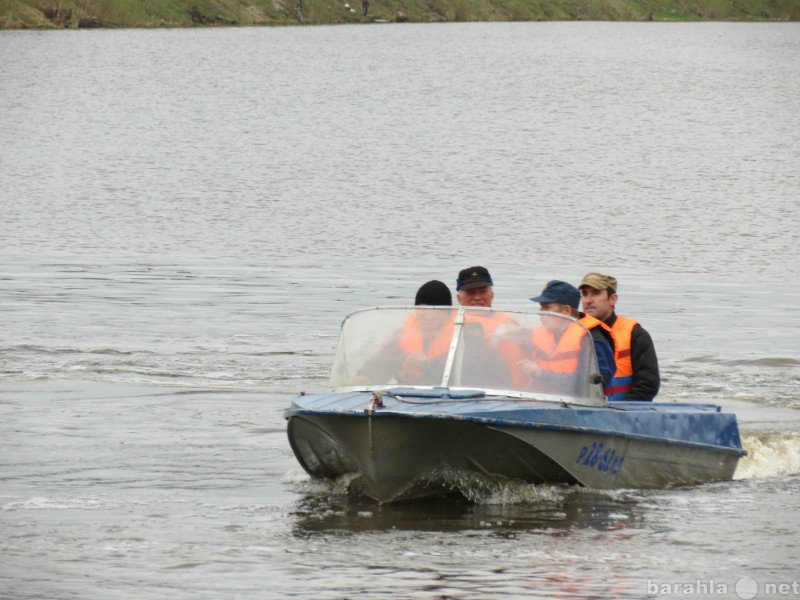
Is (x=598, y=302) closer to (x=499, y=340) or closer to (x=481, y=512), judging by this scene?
(x=499, y=340)

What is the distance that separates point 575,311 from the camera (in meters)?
11.6

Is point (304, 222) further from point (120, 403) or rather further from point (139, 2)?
point (139, 2)

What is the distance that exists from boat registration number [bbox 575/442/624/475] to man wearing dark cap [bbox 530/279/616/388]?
53cm

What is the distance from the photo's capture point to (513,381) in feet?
35.9

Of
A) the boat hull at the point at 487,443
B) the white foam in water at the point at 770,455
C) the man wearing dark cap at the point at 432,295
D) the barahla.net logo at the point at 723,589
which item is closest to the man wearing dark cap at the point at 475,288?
the man wearing dark cap at the point at 432,295

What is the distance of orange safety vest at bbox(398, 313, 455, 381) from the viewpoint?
11016 millimetres

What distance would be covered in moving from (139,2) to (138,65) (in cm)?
2930

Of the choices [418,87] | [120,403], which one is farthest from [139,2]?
[120,403]

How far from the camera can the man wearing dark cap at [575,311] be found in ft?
37.5

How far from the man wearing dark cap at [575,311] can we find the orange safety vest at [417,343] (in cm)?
69

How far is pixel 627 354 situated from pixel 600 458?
1.32 metres

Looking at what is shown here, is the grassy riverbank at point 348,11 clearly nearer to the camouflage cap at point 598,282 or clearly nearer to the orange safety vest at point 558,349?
the camouflage cap at point 598,282

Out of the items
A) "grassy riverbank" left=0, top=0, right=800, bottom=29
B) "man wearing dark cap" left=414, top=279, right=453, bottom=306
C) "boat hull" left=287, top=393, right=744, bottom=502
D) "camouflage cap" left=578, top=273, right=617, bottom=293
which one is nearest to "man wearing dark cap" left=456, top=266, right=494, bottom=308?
"man wearing dark cap" left=414, top=279, right=453, bottom=306

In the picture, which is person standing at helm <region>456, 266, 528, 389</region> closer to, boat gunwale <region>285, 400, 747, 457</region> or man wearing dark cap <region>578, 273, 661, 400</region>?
boat gunwale <region>285, 400, 747, 457</region>
